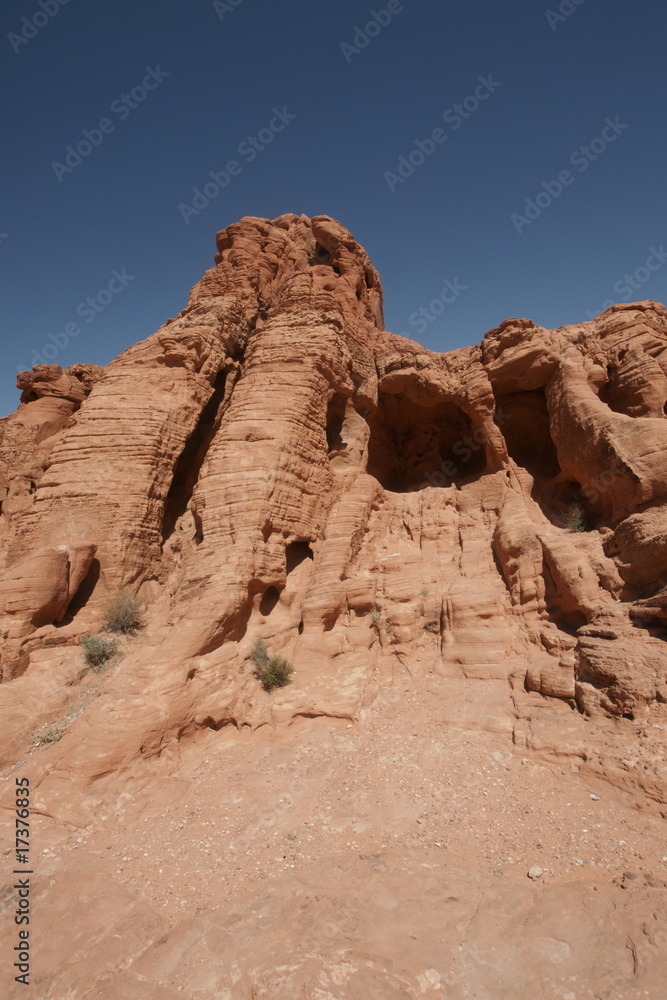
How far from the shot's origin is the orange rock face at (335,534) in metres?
7.36

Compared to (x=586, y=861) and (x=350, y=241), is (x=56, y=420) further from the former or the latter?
(x=586, y=861)

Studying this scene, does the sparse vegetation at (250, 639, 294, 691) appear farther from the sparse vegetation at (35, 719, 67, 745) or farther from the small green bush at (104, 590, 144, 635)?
the sparse vegetation at (35, 719, 67, 745)

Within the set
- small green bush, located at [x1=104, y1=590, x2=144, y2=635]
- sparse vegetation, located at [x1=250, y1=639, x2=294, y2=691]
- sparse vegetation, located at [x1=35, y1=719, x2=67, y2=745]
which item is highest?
small green bush, located at [x1=104, y1=590, x2=144, y2=635]

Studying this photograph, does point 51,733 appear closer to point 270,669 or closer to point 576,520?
point 270,669

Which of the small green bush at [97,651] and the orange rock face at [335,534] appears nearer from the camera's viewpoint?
the orange rock face at [335,534]

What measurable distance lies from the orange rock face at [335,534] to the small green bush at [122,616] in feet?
0.91

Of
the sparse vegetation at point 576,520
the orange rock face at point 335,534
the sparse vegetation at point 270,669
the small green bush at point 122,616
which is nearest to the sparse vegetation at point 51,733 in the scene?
the orange rock face at point 335,534

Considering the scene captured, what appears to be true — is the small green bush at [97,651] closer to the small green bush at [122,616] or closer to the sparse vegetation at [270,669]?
the small green bush at [122,616]

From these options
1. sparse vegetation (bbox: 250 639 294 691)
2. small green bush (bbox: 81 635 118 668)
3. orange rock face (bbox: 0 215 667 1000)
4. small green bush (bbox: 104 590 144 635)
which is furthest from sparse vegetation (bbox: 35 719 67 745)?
sparse vegetation (bbox: 250 639 294 691)

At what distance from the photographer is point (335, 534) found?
11.3 meters

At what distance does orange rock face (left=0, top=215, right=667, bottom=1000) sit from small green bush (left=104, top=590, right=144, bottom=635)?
276 mm

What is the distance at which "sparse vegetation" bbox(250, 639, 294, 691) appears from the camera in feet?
28.7

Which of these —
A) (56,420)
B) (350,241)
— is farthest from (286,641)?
(350,241)

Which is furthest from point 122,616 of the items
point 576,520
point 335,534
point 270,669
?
point 576,520
